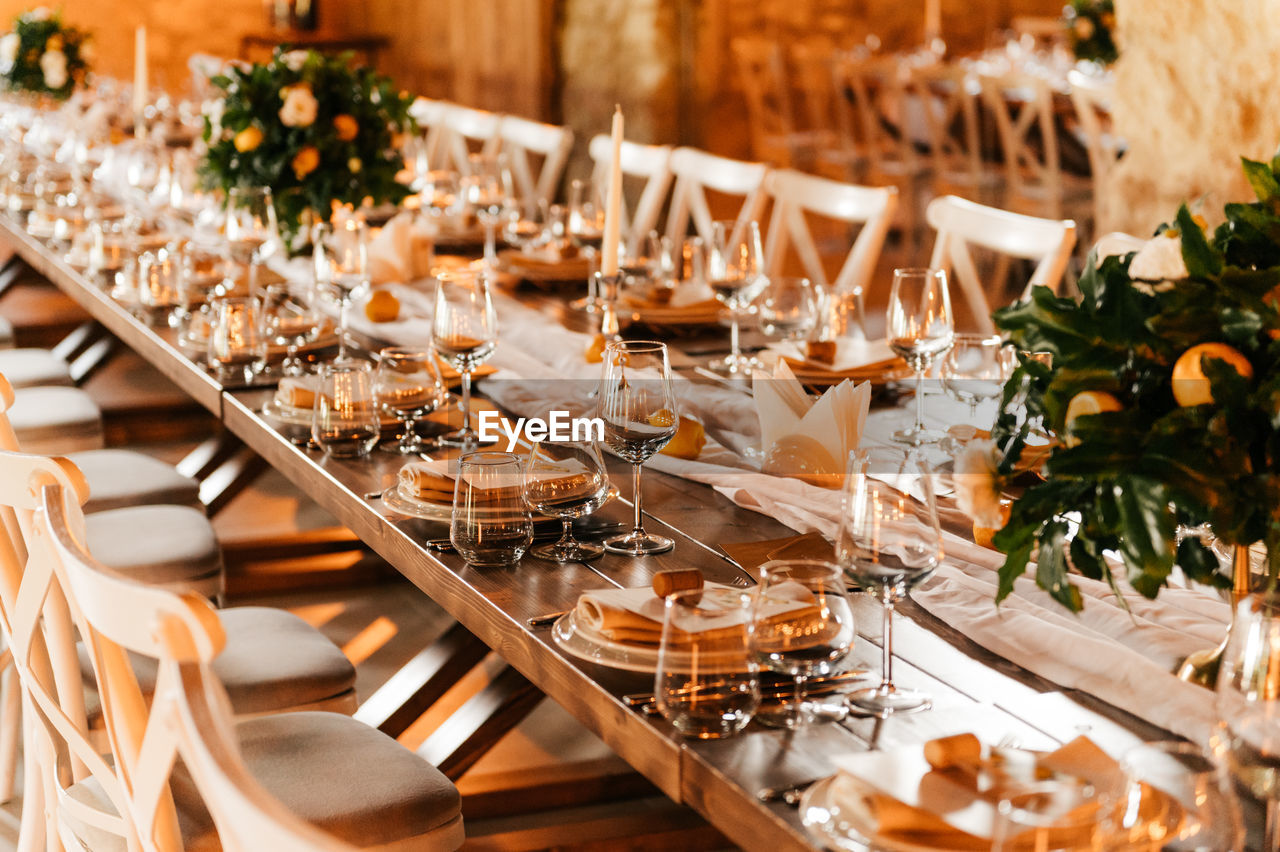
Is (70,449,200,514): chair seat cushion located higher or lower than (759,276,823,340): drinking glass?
lower

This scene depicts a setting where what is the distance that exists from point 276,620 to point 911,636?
1095 mm

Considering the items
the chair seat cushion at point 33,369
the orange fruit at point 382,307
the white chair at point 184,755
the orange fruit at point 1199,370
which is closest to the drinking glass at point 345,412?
the white chair at point 184,755

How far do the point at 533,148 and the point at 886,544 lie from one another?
414 cm

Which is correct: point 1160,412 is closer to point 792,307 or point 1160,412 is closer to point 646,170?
point 792,307

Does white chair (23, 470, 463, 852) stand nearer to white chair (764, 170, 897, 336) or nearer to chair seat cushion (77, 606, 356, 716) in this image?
chair seat cushion (77, 606, 356, 716)

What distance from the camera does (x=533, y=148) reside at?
17.3ft

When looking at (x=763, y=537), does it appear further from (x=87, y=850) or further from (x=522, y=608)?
(x=87, y=850)

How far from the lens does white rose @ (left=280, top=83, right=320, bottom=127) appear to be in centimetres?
324

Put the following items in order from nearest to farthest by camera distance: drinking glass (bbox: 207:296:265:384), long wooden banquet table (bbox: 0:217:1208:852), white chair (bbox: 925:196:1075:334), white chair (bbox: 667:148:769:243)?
long wooden banquet table (bbox: 0:217:1208:852) < drinking glass (bbox: 207:296:265:384) < white chair (bbox: 925:196:1075:334) < white chair (bbox: 667:148:769:243)

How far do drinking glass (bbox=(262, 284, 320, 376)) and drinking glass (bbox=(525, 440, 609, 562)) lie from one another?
973 mm

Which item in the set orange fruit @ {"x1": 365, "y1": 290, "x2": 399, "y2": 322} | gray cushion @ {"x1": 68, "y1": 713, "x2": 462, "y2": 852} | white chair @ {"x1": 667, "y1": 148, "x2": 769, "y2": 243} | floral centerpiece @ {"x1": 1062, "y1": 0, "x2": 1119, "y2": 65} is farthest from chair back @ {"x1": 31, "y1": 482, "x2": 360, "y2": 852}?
floral centerpiece @ {"x1": 1062, "y1": 0, "x2": 1119, "y2": 65}

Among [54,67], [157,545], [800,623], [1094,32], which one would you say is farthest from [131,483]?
[1094,32]

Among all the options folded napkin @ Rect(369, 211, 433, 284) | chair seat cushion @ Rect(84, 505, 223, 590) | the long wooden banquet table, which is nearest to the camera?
the long wooden banquet table

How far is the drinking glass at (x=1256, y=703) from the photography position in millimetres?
999
